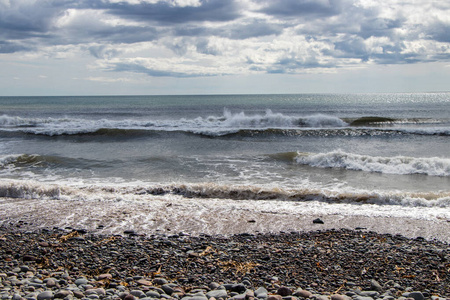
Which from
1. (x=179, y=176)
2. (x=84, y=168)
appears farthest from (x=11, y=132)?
(x=179, y=176)

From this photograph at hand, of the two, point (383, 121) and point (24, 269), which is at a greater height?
point (383, 121)

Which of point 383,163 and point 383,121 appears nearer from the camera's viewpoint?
point 383,163

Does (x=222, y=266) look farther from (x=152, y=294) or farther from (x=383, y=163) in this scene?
(x=383, y=163)

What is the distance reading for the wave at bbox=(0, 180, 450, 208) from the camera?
9031 millimetres

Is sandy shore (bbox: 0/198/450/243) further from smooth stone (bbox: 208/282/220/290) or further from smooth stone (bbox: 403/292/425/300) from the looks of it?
smooth stone (bbox: 403/292/425/300)

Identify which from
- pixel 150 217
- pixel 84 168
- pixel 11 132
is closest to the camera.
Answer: pixel 150 217

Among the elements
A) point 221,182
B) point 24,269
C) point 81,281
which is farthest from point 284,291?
point 221,182

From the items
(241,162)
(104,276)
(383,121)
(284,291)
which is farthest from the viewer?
(383,121)

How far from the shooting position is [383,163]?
13469 mm

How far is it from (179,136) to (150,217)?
15.8 metres

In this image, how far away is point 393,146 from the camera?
19.0 m

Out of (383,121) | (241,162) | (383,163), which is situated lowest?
(241,162)

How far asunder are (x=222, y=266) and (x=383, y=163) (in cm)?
1053

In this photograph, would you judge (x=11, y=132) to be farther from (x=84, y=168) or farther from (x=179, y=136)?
(x=84, y=168)
